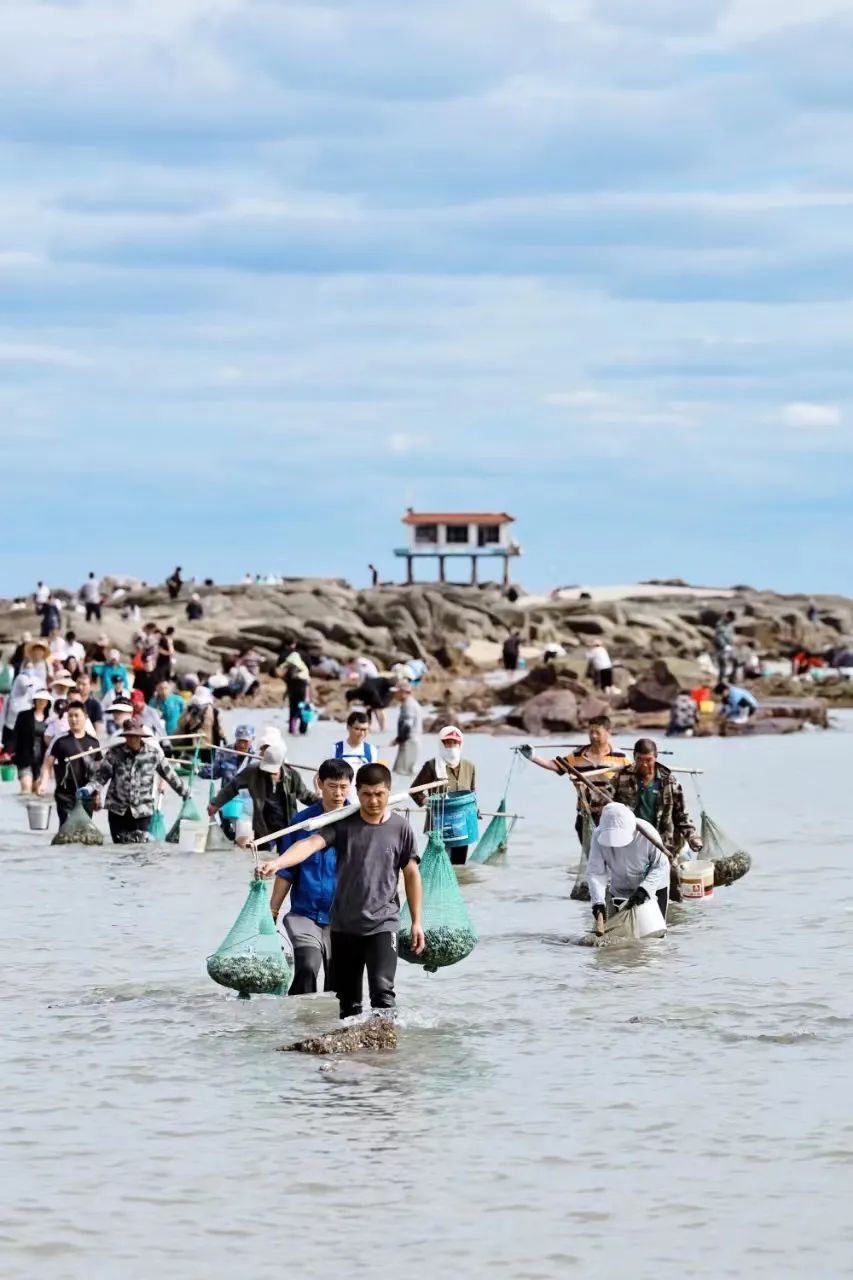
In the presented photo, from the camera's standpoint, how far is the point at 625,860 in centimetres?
1465

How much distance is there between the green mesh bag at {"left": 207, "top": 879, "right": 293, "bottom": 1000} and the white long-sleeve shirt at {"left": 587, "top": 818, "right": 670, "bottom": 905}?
3.32 metres

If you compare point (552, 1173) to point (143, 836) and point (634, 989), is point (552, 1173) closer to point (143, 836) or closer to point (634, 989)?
point (634, 989)

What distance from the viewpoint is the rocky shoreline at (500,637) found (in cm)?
5156

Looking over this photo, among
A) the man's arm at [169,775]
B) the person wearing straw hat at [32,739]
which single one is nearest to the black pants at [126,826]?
the man's arm at [169,775]

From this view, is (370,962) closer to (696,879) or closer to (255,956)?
(255,956)

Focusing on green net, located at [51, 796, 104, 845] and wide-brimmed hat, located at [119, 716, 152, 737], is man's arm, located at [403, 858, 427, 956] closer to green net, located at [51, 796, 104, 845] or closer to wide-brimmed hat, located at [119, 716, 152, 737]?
wide-brimmed hat, located at [119, 716, 152, 737]

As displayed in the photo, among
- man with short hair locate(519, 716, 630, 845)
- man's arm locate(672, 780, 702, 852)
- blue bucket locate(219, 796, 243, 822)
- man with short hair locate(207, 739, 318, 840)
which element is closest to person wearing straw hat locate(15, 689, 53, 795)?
blue bucket locate(219, 796, 243, 822)

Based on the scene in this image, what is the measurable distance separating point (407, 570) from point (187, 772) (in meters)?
78.4

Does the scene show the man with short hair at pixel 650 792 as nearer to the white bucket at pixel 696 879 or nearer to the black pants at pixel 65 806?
the white bucket at pixel 696 879

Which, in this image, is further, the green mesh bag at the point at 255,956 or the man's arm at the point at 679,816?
the man's arm at the point at 679,816

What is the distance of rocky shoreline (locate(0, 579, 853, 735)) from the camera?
5156cm

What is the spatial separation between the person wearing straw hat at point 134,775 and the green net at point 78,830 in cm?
135

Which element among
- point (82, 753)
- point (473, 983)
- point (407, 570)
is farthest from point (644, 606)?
point (473, 983)

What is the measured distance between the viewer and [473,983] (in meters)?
13.9
